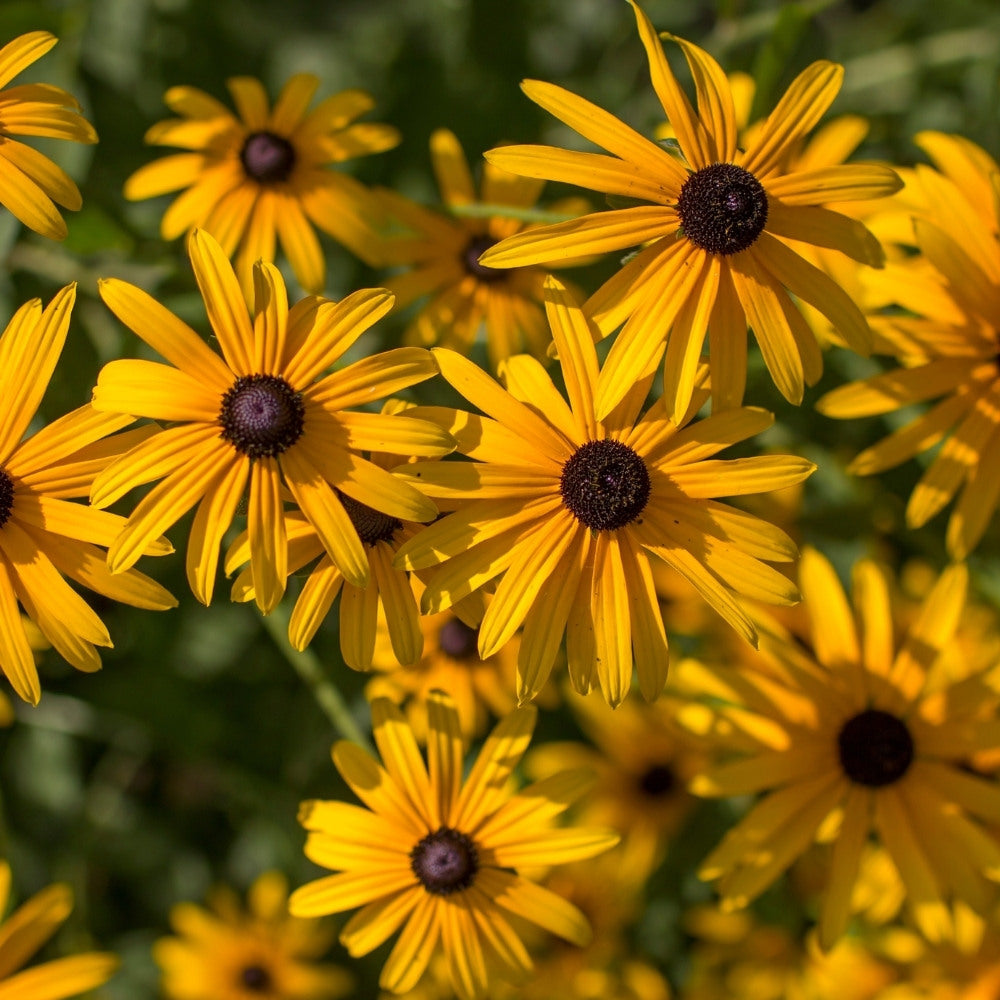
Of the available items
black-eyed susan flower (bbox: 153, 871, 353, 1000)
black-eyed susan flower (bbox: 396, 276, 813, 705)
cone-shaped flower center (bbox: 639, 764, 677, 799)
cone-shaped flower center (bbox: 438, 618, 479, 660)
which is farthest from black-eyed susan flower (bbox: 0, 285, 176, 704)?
cone-shaped flower center (bbox: 639, 764, 677, 799)

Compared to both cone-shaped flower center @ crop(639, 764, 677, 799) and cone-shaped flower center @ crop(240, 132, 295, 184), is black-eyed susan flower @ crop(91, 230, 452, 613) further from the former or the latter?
cone-shaped flower center @ crop(639, 764, 677, 799)

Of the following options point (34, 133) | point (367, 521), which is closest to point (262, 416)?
point (367, 521)

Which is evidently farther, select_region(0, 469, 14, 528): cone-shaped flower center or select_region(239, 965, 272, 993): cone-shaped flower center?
select_region(239, 965, 272, 993): cone-shaped flower center

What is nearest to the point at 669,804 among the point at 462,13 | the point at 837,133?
the point at 837,133

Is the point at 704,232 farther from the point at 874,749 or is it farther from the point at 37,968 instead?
the point at 37,968

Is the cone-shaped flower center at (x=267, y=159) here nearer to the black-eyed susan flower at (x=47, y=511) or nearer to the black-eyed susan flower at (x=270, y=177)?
the black-eyed susan flower at (x=270, y=177)

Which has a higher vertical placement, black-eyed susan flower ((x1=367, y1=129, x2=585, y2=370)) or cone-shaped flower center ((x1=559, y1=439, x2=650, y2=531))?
black-eyed susan flower ((x1=367, y1=129, x2=585, y2=370))
